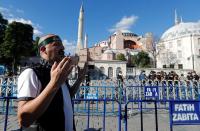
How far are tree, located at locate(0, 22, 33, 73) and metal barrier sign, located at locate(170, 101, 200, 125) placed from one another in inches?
1549

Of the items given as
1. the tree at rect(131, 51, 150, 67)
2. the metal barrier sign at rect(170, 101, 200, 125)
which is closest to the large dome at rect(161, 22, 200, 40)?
the tree at rect(131, 51, 150, 67)

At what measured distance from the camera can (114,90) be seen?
41.0 feet

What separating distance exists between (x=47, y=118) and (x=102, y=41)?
4465 inches

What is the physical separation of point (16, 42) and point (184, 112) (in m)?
42.0

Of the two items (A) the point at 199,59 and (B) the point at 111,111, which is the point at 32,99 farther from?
(A) the point at 199,59

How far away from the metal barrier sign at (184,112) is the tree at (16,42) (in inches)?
1549

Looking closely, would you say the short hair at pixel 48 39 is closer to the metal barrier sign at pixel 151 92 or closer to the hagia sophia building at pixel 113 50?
the metal barrier sign at pixel 151 92

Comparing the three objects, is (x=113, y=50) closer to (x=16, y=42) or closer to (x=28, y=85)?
(x=16, y=42)

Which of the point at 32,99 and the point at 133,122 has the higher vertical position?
the point at 32,99

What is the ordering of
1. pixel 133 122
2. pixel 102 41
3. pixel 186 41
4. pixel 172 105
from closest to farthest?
1. pixel 172 105
2. pixel 133 122
3. pixel 186 41
4. pixel 102 41

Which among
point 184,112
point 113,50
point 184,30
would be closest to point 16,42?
point 184,112

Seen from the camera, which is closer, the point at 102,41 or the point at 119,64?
the point at 119,64

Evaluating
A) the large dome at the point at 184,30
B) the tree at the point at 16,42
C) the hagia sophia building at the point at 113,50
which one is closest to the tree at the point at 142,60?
the hagia sophia building at the point at 113,50

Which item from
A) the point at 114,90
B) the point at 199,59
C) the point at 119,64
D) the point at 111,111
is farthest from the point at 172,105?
the point at 199,59
